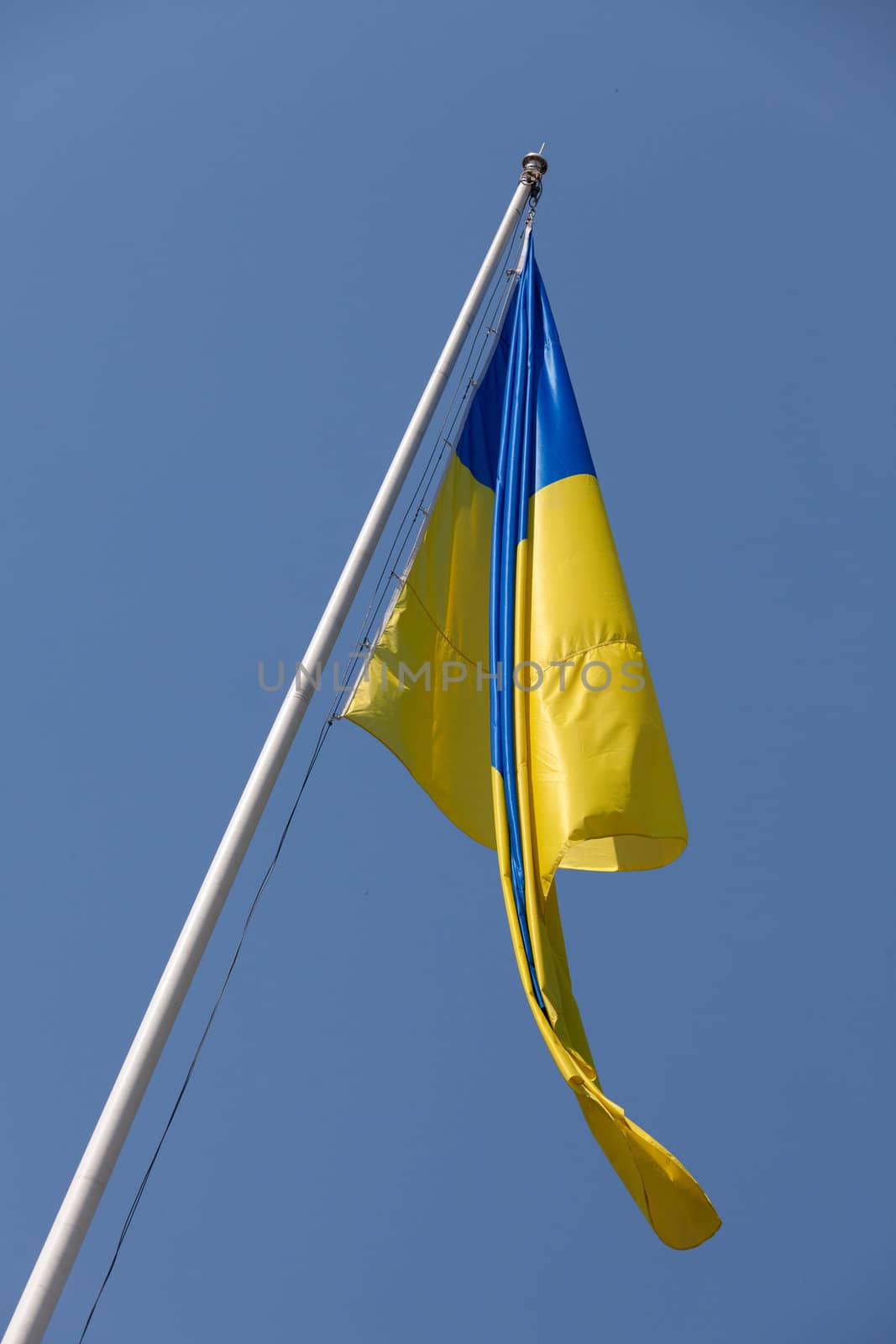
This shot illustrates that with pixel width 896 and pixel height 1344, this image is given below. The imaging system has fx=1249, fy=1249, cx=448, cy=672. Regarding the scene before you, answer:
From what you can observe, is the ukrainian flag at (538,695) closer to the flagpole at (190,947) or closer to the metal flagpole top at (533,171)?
the flagpole at (190,947)

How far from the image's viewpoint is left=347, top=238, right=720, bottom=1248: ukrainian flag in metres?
7.43

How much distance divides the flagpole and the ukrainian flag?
17.6 inches

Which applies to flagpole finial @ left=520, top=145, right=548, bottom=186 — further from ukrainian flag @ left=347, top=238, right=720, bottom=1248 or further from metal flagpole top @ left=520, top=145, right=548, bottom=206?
ukrainian flag @ left=347, top=238, right=720, bottom=1248

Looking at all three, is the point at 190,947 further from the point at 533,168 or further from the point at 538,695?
the point at 533,168

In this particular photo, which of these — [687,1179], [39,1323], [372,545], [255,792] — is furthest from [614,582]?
[39,1323]

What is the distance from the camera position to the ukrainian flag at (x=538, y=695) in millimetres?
7434

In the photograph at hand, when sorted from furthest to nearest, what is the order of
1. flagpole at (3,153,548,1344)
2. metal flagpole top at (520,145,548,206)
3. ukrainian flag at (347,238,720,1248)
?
metal flagpole top at (520,145,548,206) < ukrainian flag at (347,238,720,1248) < flagpole at (3,153,548,1344)

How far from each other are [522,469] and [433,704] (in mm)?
2218

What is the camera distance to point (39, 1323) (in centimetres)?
548

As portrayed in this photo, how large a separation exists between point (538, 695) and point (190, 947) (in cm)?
313

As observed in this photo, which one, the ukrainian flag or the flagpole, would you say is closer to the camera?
the flagpole

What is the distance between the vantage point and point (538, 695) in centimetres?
862

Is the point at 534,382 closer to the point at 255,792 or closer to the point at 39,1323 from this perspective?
the point at 255,792

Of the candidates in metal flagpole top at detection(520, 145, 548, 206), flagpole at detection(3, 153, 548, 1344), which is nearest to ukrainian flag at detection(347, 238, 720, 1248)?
flagpole at detection(3, 153, 548, 1344)
